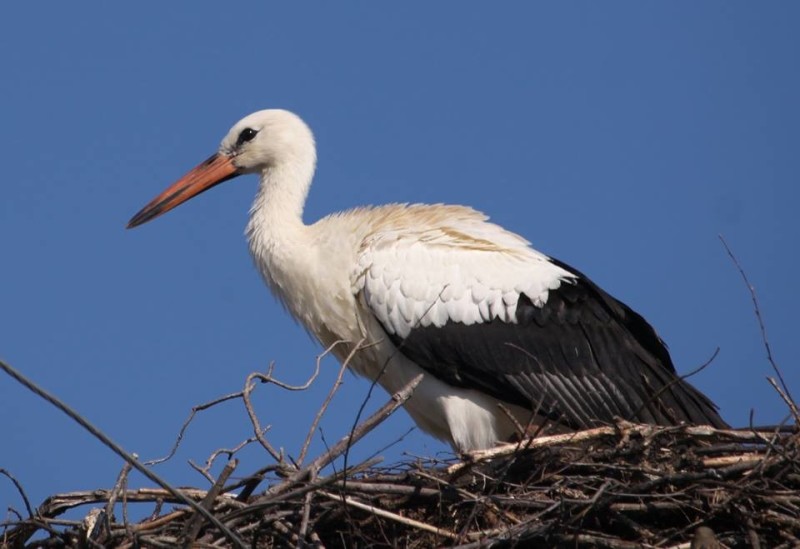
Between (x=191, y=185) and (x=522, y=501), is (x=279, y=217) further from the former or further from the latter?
(x=522, y=501)

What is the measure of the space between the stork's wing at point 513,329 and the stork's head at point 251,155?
1233 millimetres

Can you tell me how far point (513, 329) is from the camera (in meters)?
8.30

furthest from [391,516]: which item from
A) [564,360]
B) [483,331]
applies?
[564,360]

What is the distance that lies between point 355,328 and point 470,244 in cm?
75

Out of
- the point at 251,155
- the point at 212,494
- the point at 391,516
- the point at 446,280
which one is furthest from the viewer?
the point at 251,155

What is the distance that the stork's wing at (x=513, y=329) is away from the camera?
819 cm

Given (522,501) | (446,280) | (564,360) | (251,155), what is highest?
(251,155)

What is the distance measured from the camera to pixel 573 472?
6969 millimetres

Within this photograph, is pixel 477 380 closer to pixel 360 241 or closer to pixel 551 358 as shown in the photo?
pixel 551 358

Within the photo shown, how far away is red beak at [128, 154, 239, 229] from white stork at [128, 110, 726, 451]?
1.26 meters

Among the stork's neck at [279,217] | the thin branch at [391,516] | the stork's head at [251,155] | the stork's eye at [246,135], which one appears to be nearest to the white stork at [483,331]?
the stork's neck at [279,217]

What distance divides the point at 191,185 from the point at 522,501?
375 centimetres

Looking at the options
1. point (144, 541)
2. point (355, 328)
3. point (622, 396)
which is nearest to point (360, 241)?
point (355, 328)

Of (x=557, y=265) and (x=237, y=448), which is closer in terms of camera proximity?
(x=237, y=448)
